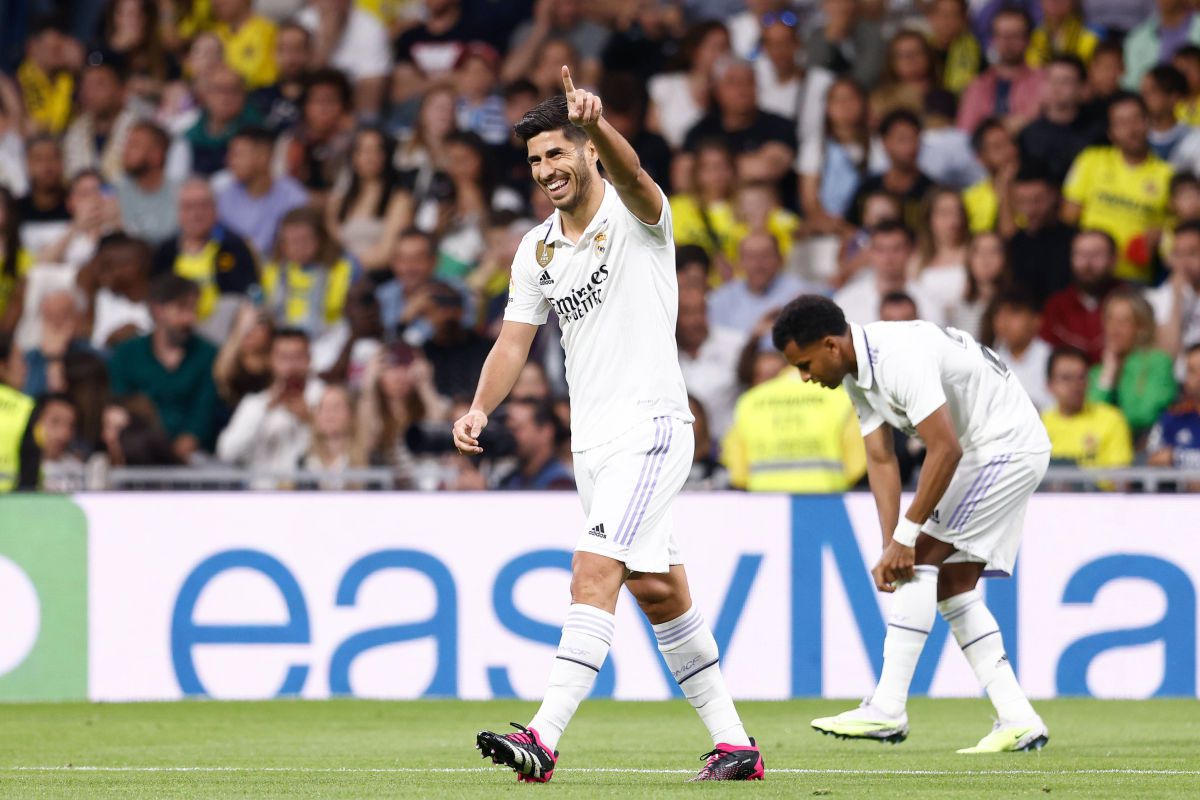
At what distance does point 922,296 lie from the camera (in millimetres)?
13875

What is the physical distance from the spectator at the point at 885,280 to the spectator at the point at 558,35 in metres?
3.84

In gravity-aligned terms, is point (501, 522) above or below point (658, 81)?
below

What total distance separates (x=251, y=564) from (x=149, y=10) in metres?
8.20

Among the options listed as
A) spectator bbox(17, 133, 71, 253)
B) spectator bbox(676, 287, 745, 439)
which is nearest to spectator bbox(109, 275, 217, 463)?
spectator bbox(17, 133, 71, 253)

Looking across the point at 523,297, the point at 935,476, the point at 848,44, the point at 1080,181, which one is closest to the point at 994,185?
the point at 1080,181

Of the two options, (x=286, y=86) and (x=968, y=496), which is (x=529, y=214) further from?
(x=968, y=496)

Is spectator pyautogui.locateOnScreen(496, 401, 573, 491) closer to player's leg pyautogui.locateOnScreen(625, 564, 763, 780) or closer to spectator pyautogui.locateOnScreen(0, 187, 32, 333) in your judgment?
spectator pyautogui.locateOnScreen(0, 187, 32, 333)

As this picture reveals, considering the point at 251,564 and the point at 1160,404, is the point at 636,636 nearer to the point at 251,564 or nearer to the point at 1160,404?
the point at 251,564

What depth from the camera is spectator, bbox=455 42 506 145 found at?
16.3 m

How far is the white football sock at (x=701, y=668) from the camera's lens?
714cm

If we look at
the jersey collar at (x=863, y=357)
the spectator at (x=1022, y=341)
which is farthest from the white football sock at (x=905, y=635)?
the spectator at (x=1022, y=341)

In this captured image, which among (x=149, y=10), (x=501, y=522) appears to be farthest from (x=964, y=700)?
(x=149, y=10)

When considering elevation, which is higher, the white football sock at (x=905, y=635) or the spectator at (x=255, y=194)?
the spectator at (x=255, y=194)

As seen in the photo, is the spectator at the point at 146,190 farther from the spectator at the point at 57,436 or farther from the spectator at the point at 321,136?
the spectator at the point at 57,436
